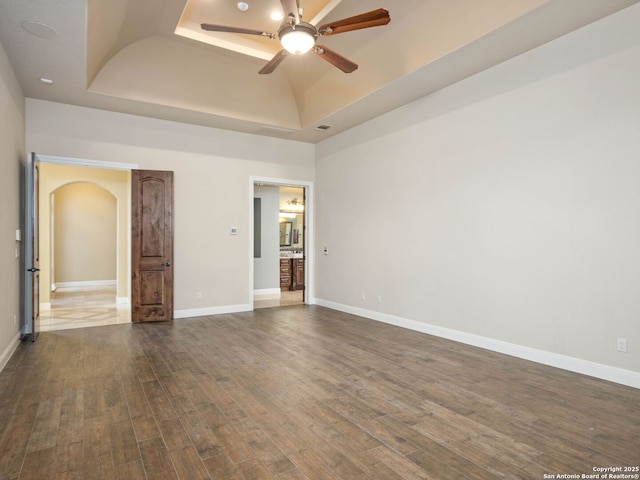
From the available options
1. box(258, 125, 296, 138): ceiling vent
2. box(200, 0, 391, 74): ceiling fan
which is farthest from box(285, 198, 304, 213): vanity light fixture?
box(200, 0, 391, 74): ceiling fan

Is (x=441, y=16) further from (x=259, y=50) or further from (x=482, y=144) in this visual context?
(x=259, y=50)

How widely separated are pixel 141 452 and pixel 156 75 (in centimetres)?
501

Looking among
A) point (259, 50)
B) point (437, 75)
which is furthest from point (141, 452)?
point (259, 50)

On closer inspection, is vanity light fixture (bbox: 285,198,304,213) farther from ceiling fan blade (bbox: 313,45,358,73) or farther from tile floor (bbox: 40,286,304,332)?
ceiling fan blade (bbox: 313,45,358,73)

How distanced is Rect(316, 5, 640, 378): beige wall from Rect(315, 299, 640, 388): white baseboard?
0.05 ft

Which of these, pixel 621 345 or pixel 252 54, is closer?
pixel 621 345

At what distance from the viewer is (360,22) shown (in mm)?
3182

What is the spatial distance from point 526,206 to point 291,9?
10.1 feet

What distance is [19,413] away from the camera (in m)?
2.77

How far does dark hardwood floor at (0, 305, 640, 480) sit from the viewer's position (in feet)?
7.00

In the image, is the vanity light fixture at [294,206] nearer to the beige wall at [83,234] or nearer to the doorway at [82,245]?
the doorway at [82,245]

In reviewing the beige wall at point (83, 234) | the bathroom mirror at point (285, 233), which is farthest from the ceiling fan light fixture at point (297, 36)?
the beige wall at point (83, 234)

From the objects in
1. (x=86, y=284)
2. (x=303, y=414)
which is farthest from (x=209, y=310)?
(x=86, y=284)

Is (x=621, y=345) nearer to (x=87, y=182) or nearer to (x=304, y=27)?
(x=304, y=27)
